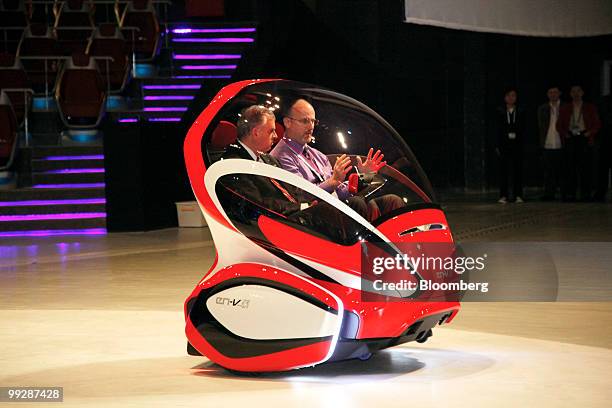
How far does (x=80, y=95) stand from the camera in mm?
15719

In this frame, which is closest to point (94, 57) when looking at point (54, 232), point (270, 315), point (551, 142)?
point (54, 232)

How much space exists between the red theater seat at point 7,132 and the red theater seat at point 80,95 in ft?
4.30

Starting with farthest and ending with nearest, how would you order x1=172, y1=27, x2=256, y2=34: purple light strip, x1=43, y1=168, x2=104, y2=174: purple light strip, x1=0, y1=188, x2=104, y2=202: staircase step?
x1=172, y1=27, x2=256, y2=34: purple light strip < x1=43, y1=168, x2=104, y2=174: purple light strip < x1=0, y1=188, x2=104, y2=202: staircase step

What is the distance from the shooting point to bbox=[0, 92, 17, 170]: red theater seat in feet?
46.8

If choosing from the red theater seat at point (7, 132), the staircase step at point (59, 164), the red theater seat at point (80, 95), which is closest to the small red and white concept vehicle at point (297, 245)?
the red theater seat at point (7, 132)

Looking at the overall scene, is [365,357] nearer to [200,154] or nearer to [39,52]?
[200,154]

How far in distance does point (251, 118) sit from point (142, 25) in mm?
12704

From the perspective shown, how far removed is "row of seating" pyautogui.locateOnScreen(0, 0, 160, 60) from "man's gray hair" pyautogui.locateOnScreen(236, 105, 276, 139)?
11.8m

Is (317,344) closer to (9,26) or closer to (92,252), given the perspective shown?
(92,252)

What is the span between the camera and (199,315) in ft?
19.2

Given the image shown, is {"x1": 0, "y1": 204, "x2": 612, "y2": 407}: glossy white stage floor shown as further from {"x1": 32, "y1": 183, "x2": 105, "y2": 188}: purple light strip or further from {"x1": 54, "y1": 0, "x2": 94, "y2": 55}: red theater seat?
{"x1": 54, "y1": 0, "x2": 94, "y2": 55}: red theater seat

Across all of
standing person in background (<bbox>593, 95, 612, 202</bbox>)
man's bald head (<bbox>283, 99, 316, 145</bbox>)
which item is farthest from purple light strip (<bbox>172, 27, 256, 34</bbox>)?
man's bald head (<bbox>283, 99, 316, 145</bbox>)

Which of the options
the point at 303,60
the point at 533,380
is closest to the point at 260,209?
the point at 533,380

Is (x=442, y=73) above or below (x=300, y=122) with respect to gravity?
below
